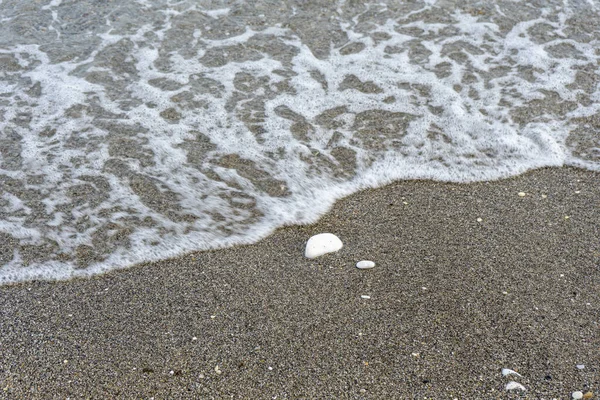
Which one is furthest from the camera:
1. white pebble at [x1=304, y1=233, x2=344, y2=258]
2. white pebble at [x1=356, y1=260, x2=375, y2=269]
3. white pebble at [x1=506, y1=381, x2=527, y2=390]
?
white pebble at [x1=304, y1=233, x2=344, y2=258]

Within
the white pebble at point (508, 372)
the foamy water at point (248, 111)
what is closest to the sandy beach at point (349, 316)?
the white pebble at point (508, 372)

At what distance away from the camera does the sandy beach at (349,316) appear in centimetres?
245

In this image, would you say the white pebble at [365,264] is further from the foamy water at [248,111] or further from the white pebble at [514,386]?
the white pebble at [514,386]

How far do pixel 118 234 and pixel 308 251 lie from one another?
3.62ft

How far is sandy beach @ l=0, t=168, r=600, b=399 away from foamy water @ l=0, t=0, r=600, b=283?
0.29 meters

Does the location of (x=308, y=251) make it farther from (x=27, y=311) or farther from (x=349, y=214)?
(x=27, y=311)

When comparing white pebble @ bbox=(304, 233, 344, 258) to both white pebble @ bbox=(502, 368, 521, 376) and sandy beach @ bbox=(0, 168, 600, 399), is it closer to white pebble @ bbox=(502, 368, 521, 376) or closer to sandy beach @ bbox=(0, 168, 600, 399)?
sandy beach @ bbox=(0, 168, 600, 399)

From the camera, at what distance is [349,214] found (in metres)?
3.56

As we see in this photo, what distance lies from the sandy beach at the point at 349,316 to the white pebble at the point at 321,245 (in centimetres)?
5

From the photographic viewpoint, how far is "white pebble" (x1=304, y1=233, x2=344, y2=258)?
3.21 metres

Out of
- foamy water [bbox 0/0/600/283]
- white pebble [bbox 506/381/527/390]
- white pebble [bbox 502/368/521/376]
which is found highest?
white pebble [bbox 506/381/527/390]

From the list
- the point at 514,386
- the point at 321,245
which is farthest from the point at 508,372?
the point at 321,245

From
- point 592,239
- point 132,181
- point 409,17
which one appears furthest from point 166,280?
point 409,17

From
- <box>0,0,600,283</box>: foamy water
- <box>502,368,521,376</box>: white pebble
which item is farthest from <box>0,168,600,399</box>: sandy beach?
<box>0,0,600,283</box>: foamy water
